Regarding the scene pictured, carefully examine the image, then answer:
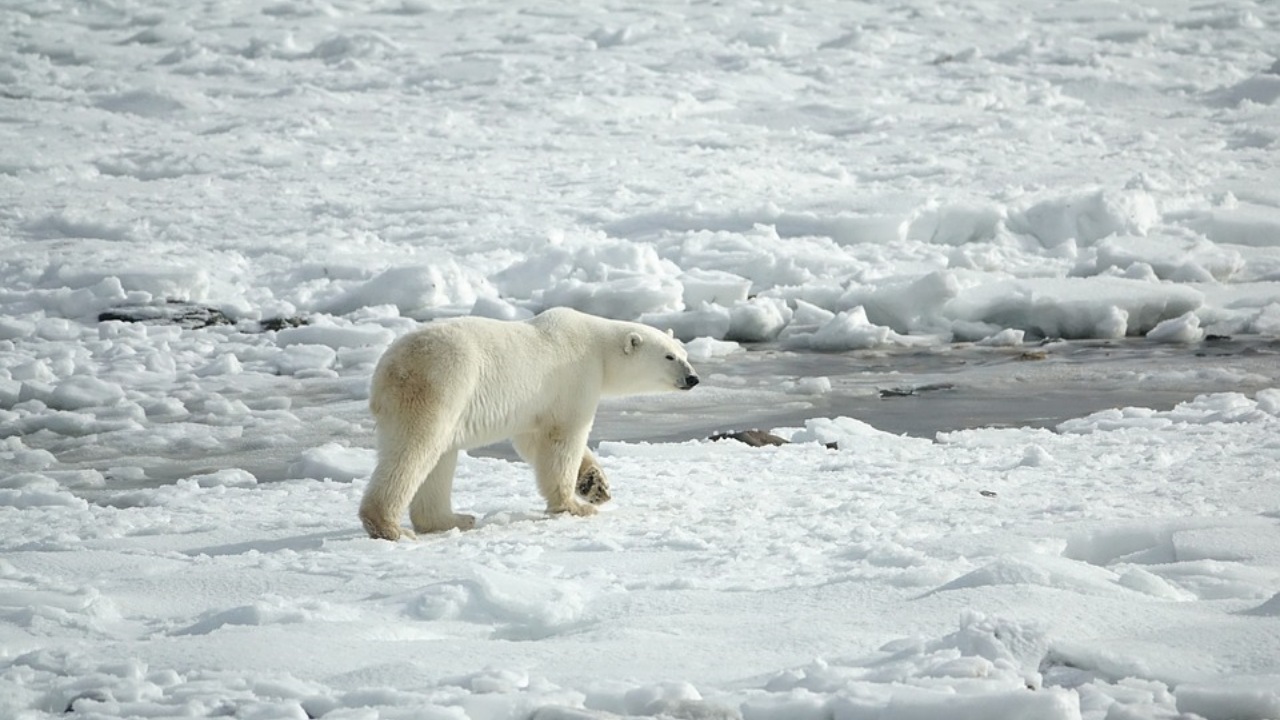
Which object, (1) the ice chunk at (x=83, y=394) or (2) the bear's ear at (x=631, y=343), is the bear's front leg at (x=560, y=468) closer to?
(2) the bear's ear at (x=631, y=343)

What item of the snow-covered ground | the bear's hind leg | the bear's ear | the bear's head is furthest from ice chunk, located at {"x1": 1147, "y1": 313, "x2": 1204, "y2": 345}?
the bear's hind leg

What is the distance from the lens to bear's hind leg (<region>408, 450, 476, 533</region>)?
514 centimetres

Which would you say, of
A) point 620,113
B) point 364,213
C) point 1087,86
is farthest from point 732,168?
point 1087,86

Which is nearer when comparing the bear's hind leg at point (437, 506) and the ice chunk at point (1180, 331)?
the bear's hind leg at point (437, 506)

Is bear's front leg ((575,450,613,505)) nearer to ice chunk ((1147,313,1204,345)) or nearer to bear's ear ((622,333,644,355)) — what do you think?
bear's ear ((622,333,644,355))

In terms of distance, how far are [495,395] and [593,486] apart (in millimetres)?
629

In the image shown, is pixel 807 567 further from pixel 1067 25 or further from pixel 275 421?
pixel 1067 25

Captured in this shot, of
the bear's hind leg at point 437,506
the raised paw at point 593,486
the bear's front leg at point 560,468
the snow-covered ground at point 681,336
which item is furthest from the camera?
the raised paw at point 593,486

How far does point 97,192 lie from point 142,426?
→ 26.3ft

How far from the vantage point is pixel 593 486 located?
17.9ft

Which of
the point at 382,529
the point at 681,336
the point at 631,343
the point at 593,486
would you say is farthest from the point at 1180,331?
the point at 382,529

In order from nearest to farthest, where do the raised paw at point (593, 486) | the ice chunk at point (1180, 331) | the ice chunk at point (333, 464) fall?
1. the raised paw at point (593, 486)
2. the ice chunk at point (333, 464)
3. the ice chunk at point (1180, 331)

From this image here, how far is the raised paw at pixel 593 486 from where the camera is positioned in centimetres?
544

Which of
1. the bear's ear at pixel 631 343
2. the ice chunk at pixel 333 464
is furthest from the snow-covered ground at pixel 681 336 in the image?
the bear's ear at pixel 631 343
